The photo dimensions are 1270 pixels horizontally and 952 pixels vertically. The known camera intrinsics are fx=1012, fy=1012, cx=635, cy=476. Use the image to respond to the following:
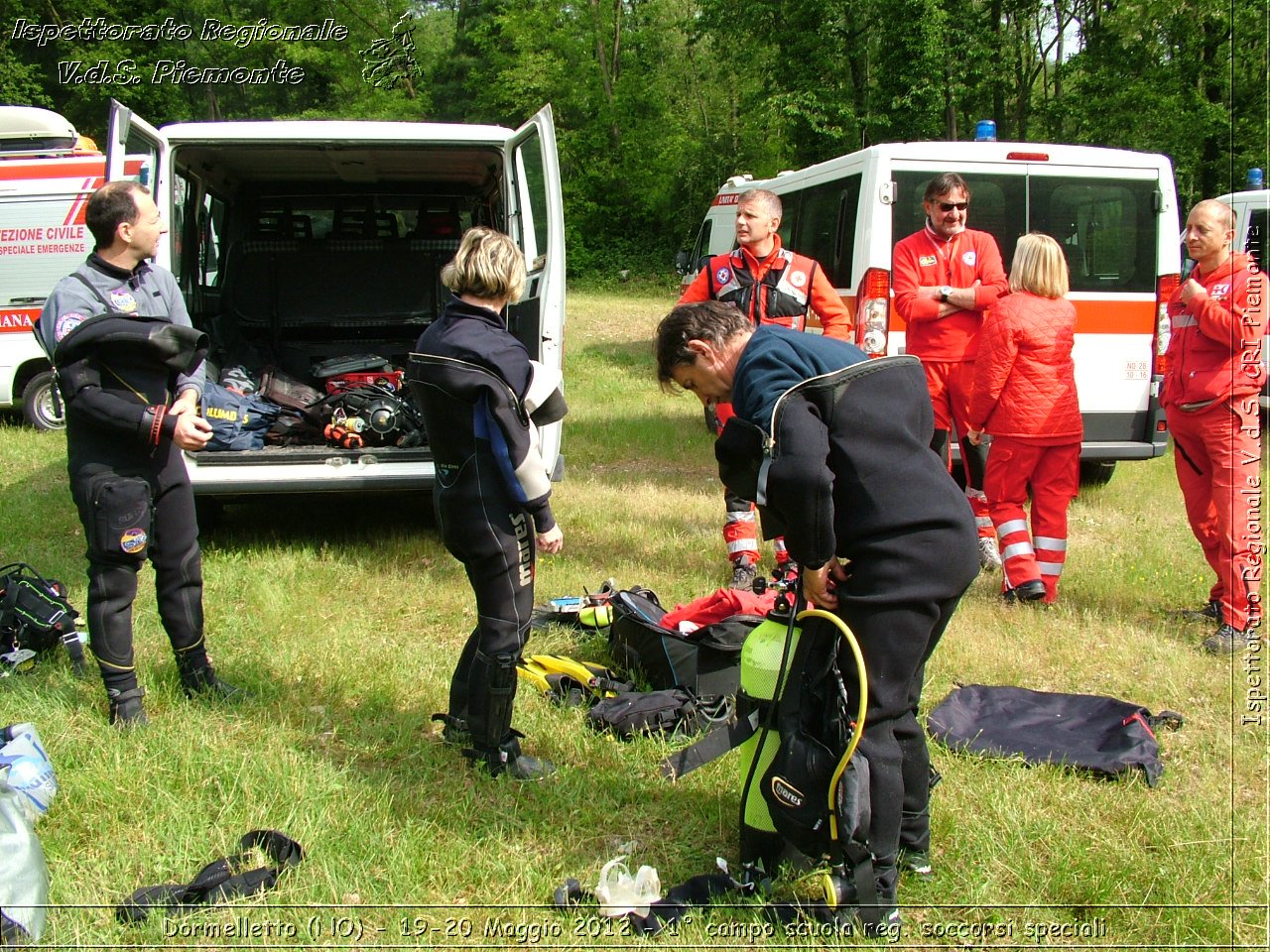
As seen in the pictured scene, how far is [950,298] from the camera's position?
18.2 ft

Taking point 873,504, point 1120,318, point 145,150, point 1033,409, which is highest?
point 145,150

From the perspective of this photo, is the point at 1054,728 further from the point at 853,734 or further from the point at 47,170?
the point at 47,170

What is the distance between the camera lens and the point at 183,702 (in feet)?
12.3

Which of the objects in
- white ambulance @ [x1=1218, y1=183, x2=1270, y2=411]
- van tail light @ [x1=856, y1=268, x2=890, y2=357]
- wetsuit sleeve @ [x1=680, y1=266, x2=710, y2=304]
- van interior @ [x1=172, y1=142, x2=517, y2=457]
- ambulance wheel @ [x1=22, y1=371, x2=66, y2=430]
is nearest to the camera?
wetsuit sleeve @ [x1=680, y1=266, x2=710, y2=304]

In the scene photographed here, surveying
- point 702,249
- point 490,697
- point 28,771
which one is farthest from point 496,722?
point 702,249

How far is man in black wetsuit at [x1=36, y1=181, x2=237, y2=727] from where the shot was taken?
11.3 feet

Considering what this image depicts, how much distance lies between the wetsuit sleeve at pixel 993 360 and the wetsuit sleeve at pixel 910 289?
17.5 inches

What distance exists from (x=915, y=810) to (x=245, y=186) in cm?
640

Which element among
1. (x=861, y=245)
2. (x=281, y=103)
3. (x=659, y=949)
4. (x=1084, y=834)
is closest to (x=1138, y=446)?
(x=861, y=245)

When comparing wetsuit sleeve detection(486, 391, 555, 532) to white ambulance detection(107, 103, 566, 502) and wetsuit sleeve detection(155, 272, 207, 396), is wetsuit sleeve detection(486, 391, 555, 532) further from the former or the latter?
white ambulance detection(107, 103, 566, 502)

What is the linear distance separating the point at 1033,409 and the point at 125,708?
4209 mm

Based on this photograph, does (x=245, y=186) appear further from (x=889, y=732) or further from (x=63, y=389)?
(x=889, y=732)

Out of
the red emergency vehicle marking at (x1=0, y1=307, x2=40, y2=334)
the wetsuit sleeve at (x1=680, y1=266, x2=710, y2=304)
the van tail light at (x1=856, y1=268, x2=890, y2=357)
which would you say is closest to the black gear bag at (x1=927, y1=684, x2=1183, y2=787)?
the wetsuit sleeve at (x1=680, y1=266, x2=710, y2=304)

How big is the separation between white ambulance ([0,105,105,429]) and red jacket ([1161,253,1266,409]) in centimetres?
943
